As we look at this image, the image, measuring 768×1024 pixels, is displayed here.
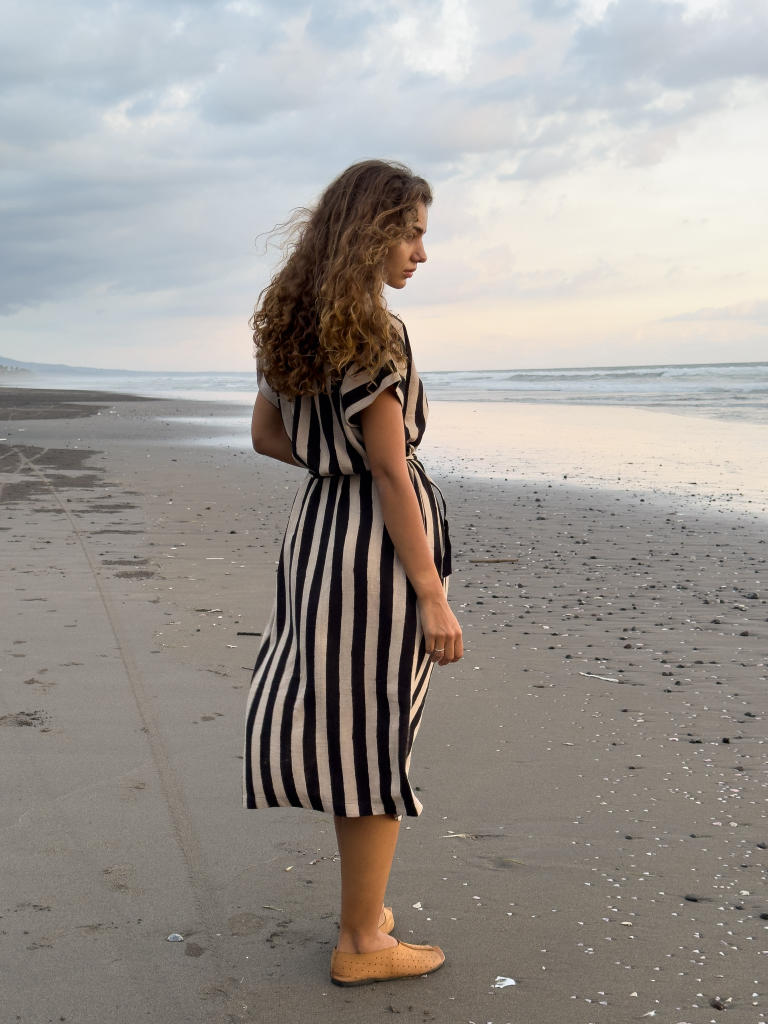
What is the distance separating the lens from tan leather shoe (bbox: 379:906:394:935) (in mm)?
2490

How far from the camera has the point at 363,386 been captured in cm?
206

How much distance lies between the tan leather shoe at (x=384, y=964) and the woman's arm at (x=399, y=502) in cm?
80

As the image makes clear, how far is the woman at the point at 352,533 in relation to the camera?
2070 mm

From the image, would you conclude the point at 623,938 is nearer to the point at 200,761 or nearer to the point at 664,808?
the point at 664,808

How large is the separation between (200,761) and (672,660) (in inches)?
94.8

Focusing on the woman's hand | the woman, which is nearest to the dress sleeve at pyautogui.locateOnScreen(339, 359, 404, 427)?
the woman

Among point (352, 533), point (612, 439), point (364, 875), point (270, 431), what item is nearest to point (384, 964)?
point (364, 875)

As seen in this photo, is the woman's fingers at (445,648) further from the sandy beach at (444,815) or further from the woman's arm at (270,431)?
the sandy beach at (444,815)

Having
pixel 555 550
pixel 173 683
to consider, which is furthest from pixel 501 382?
pixel 173 683

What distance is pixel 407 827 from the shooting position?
313cm

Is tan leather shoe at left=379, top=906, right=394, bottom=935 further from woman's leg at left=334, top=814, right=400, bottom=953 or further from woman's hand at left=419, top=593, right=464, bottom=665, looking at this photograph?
Result: woman's hand at left=419, top=593, right=464, bottom=665

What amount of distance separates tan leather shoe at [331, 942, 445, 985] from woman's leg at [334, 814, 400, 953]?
0.02 metres

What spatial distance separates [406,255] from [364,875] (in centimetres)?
139

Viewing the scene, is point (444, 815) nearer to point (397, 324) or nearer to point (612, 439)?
point (397, 324)
